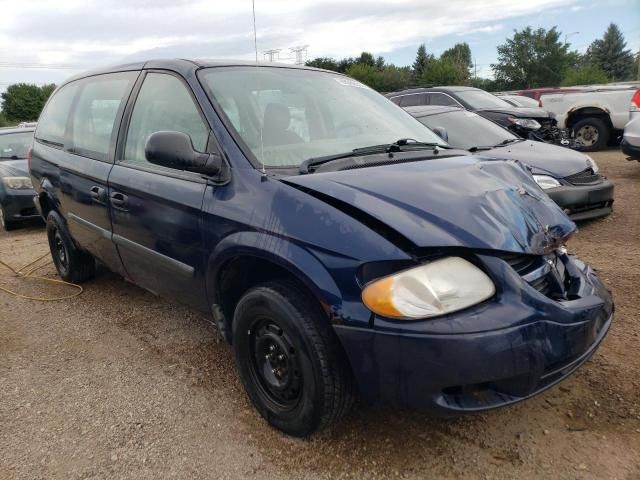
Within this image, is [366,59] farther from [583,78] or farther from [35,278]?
[35,278]

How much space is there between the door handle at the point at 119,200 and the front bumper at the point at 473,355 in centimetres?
181

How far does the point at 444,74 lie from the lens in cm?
5634

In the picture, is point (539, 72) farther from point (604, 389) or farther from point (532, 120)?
point (604, 389)

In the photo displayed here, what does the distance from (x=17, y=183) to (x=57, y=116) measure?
11.7ft

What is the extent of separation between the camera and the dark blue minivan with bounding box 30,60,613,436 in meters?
1.93

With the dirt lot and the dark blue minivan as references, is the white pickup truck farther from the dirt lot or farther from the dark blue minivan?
the dark blue minivan

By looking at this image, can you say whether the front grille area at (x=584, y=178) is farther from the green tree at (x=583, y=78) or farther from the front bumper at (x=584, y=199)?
the green tree at (x=583, y=78)

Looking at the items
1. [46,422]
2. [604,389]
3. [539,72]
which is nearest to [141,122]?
[46,422]

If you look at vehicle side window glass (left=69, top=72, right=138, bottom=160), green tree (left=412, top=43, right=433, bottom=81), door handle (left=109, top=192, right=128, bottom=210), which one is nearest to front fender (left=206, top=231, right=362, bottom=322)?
door handle (left=109, top=192, right=128, bottom=210)

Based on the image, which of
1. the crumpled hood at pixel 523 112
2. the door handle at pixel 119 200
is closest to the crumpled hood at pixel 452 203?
the door handle at pixel 119 200

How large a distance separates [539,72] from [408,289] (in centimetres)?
6704

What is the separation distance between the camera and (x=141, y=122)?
320 cm

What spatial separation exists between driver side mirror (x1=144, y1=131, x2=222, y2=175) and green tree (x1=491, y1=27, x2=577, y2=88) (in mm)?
64396

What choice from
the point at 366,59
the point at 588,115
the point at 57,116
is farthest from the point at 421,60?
the point at 57,116
